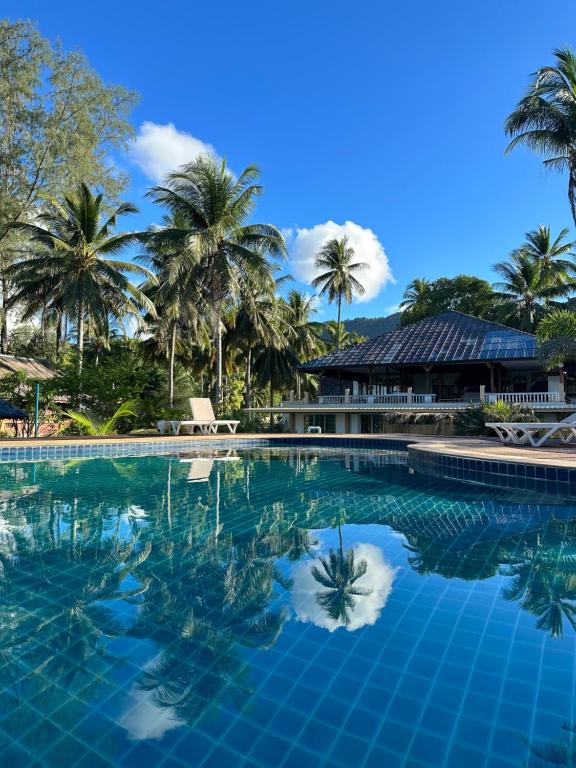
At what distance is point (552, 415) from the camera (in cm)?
1970

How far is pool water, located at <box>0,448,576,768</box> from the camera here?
2084 mm

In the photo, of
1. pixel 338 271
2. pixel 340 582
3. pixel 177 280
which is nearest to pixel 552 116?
pixel 177 280

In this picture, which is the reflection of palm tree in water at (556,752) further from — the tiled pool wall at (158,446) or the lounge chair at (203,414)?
the lounge chair at (203,414)

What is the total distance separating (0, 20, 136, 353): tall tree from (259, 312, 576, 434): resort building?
1382 centimetres

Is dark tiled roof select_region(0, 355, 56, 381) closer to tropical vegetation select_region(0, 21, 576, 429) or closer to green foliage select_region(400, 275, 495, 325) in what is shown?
tropical vegetation select_region(0, 21, 576, 429)

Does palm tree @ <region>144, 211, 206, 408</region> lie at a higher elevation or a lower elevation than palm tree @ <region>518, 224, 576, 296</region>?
lower

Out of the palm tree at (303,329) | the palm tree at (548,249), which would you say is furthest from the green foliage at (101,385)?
the palm tree at (548,249)

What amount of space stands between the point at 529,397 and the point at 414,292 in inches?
899

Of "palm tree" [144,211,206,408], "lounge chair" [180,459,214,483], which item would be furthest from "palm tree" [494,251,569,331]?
"lounge chair" [180,459,214,483]

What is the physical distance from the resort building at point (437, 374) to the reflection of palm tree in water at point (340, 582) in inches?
649

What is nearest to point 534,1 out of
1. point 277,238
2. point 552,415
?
point 277,238

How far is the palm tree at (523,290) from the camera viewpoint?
111 ft

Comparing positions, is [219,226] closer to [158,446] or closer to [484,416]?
[158,446]

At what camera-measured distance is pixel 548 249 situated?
35406 millimetres
